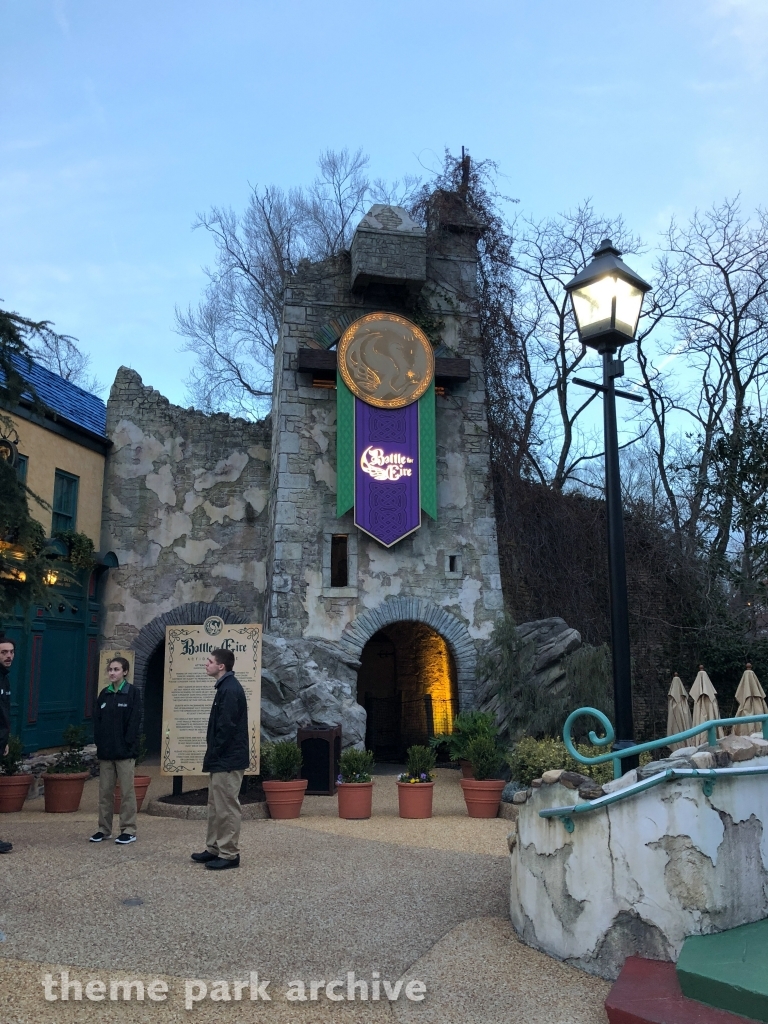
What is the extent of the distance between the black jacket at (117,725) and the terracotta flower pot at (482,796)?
3.74m

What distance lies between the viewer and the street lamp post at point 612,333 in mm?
4969

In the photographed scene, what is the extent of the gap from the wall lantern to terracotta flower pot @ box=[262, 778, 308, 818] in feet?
19.5

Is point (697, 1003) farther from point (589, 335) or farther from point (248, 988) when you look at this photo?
point (589, 335)

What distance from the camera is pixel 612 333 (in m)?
5.29

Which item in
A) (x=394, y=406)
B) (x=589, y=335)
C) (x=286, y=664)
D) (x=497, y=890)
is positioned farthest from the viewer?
(x=394, y=406)

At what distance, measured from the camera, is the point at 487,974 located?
405cm

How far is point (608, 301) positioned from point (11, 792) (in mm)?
8090

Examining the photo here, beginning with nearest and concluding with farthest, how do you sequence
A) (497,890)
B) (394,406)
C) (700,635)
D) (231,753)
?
1. (497,890)
2. (231,753)
3. (394,406)
4. (700,635)

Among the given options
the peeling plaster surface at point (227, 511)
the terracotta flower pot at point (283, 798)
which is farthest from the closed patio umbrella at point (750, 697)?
the peeling plaster surface at point (227, 511)

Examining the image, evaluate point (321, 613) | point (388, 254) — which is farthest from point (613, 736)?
point (388, 254)

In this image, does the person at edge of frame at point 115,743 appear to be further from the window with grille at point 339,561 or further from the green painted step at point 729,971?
the window with grille at point 339,561

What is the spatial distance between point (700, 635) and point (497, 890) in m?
13.2

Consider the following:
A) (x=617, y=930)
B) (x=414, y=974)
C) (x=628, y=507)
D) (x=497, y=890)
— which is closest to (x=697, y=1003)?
(x=617, y=930)

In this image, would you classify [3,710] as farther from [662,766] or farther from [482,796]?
[662,766]
